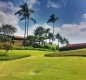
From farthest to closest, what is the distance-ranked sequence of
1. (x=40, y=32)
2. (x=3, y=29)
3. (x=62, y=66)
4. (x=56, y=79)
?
(x=40, y=32)
(x=3, y=29)
(x=62, y=66)
(x=56, y=79)

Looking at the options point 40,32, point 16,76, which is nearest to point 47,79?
point 16,76

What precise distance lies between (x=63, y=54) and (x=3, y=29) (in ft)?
328

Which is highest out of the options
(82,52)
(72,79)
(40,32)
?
(40,32)

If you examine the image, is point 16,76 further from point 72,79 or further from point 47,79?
point 72,79

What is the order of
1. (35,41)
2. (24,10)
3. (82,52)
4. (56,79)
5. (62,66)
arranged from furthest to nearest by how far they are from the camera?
(35,41) < (24,10) < (82,52) < (62,66) < (56,79)

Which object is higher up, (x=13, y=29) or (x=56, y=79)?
(x=13, y=29)

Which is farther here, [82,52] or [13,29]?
[13,29]

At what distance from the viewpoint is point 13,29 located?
137m

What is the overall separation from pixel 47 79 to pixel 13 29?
118 metres

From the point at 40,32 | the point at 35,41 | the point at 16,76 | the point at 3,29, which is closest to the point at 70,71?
the point at 16,76

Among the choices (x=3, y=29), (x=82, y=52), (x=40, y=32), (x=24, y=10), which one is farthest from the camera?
(x=40, y=32)

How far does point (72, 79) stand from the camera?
20734 mm

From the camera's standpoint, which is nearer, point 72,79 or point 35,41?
point 72,79

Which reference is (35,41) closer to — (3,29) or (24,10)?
(24,10)
